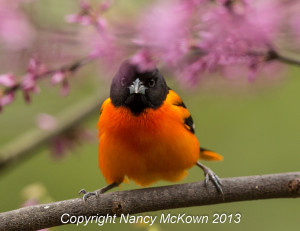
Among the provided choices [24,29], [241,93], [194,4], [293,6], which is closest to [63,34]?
[24,29]

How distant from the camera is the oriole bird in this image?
286cm

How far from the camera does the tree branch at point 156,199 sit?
2.32 m

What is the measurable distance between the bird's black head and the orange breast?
40 mm

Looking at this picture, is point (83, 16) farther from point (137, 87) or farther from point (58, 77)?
point (137, 87)

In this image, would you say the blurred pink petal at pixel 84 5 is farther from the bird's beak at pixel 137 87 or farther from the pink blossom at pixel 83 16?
the bird's beak at pixel 137 87

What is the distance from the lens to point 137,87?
2.85m

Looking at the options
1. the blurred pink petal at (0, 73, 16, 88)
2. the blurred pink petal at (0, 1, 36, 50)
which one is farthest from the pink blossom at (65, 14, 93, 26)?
the blurred pink petal at (0, 73, 16, 88)

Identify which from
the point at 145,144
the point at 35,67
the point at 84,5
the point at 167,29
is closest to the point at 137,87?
the point at 145,144

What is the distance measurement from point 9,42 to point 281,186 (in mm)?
1302

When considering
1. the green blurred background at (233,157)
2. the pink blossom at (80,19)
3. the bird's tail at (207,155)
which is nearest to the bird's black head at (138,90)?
the bird's tail at (207,155)

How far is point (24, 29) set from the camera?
2.22 meters

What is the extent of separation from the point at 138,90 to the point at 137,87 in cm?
2

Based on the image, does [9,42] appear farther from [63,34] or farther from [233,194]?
[233,194]

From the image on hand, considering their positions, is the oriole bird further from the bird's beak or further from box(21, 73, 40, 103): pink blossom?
box(21, 73, 40, 103): pink blossom
